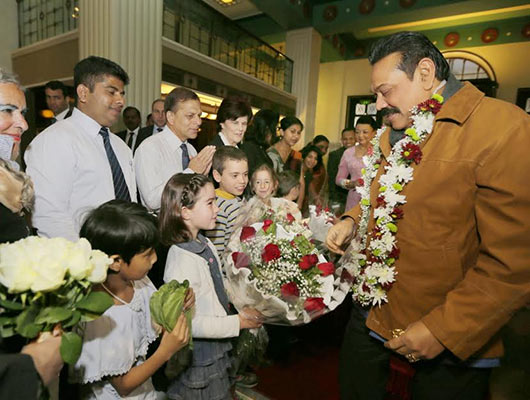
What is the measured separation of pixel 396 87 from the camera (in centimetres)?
Answer: 130

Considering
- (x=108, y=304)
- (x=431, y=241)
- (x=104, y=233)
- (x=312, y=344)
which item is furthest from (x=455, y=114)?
(x=312, y=344)

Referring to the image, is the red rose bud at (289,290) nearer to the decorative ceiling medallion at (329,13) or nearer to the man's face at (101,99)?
the man's face at (101,99)

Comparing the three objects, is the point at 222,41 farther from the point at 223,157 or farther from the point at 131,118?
the point at 223,157

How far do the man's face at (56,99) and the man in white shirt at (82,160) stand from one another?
2374 millimetres

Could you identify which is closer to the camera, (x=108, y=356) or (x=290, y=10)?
(x=108, y=356)

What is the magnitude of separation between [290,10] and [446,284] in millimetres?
10127

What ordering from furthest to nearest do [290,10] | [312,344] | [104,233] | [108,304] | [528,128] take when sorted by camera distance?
[290,10]
[312,344]
[104,233]
[528,128]
[108,304]

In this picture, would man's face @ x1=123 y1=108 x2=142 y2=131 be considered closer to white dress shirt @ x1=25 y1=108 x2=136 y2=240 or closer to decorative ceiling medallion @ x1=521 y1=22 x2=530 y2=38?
white dress shirt @ x1=25 y1=108 x2=136 y2=240

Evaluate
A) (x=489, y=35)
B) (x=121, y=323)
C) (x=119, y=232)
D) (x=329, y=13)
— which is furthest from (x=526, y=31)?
(x=121, y=323)

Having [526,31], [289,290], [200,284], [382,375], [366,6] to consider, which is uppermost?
[366,6]

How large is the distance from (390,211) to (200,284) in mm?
923

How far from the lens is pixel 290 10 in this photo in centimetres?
945

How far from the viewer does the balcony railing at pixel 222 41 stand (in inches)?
287

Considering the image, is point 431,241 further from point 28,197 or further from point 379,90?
point 28,197
